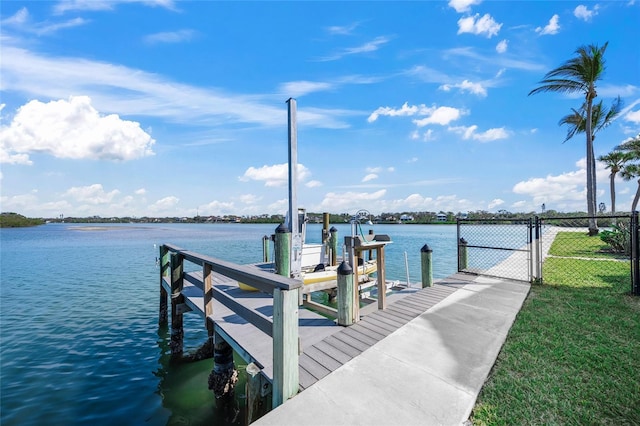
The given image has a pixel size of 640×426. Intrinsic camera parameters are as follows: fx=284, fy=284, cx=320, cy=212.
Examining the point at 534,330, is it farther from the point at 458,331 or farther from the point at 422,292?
the point at 422,292

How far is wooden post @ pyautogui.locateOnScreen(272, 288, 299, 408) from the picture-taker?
118 inches

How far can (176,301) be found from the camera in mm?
7086

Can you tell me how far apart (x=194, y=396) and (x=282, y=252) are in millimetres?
3259

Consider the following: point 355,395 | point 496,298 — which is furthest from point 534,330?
point 355,395

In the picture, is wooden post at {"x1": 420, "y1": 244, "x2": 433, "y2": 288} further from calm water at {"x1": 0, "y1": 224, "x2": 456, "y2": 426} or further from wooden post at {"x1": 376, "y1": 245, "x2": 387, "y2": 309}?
calm water at {"x1": 0, "y1": 224, "x2": 456, "y2": 426}

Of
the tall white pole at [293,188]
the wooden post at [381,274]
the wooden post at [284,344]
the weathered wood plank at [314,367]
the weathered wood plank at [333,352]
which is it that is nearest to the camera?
the wooden post at [284,344]

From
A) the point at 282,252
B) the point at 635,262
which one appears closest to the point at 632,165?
the point at 635,262

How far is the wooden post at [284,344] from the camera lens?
118 inches

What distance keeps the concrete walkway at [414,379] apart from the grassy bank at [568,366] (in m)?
0.19

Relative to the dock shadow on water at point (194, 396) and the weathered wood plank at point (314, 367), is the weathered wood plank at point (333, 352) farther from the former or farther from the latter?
the dock shadow on water at point (194, 396)

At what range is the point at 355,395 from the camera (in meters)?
3.07

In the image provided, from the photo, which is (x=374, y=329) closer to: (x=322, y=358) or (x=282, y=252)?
(x=322, y=358)

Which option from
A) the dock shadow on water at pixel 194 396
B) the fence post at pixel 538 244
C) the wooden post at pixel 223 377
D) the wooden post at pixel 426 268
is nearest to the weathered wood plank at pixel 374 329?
the dock shadow on water at pixel 194 396

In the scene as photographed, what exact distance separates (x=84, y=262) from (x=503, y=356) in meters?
26.7
